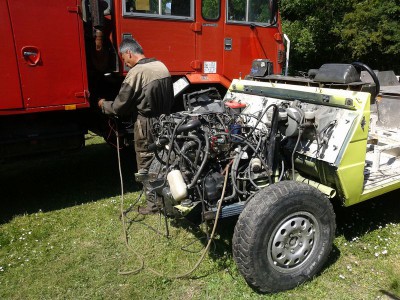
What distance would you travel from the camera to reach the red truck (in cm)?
382

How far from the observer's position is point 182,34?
5.05 metres

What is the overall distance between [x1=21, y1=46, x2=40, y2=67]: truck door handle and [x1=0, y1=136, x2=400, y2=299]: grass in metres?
1.76

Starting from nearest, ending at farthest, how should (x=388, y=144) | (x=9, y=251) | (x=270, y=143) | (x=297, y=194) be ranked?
(x=297, y=194)
(x=270, y=143)
(x=9, y=251)
(x=388, y=144)

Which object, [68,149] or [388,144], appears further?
[68,149]

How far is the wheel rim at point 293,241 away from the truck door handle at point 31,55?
9.93 feet

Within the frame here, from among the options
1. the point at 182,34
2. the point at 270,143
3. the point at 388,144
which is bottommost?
the point at 388,144

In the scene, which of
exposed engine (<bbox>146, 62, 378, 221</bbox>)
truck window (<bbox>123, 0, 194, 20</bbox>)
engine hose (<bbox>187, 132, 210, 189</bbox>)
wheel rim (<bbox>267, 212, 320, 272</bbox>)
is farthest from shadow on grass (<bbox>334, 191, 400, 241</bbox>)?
truck window (<bbox>123, 0, 194, 20</bbox>)

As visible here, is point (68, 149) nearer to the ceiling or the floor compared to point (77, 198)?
nearer to the ceiling

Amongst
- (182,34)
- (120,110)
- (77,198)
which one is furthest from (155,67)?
(77,198)

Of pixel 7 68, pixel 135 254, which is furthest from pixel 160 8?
pixel 135 254

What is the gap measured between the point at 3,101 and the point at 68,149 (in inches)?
39.6

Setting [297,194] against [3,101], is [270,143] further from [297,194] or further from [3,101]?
[3,101]

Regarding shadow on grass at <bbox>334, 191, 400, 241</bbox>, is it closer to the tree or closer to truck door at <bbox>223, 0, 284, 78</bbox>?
truck door at <bbox>223, 0, 284, 78</bbox>

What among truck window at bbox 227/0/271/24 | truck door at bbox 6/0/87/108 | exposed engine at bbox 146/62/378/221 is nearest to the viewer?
exposed engine at bbox 146/62/378/221
